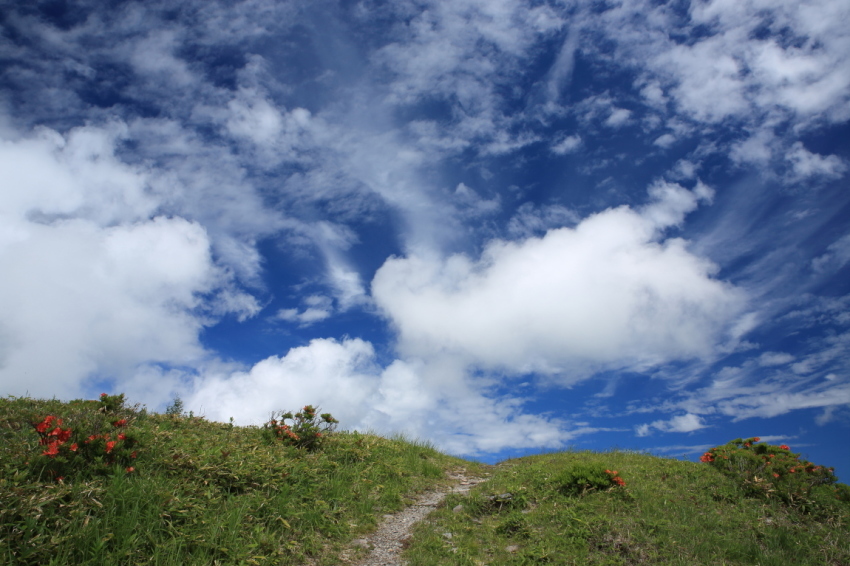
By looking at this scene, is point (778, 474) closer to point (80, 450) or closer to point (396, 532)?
point (396, 532)

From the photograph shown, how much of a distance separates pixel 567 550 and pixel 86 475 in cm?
817

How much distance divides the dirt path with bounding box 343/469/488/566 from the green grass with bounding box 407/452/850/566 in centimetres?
34

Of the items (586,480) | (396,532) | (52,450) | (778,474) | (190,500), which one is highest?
(778,474)

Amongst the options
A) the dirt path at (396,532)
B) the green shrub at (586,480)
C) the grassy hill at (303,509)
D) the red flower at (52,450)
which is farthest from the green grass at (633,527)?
the red flower at (52,450)

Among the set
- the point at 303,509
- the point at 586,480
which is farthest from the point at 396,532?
the point at 586,480

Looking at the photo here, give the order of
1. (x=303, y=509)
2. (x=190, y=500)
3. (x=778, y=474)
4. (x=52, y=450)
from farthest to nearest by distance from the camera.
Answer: (x=778, y=474) → (x=303, y=509) → (x=190, y=500) → (x=52, y=450)

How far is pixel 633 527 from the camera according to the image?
27.8 feet

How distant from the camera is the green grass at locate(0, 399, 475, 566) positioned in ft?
21.5

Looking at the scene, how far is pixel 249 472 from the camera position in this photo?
9625 mm

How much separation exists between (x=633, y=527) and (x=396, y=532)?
4.59 meters

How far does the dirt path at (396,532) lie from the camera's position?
849 centimetres

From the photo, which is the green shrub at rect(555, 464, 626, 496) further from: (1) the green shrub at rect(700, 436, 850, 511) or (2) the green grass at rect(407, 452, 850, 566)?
(1) the green shrub at rect(700, 436, 850, 511)

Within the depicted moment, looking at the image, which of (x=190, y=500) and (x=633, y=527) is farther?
(x=633, y=527)

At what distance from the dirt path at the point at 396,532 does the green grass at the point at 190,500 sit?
0.29m
